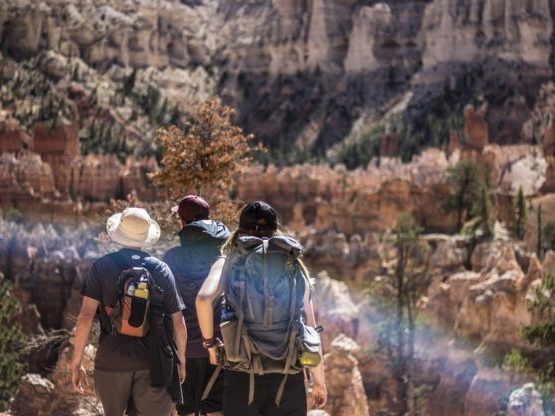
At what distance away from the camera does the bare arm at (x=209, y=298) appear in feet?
25.5

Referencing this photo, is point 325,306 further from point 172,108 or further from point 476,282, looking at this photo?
point 172,108

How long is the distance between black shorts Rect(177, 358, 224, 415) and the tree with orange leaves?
277 inches

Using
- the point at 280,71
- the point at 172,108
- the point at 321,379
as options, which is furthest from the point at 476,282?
the point at 280,71

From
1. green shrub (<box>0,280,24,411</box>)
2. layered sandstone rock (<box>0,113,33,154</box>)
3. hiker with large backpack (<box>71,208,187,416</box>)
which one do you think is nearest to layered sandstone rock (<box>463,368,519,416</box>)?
green shrub (<box>0,280,24,411</box>)

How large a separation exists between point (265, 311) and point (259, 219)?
2.17 ft

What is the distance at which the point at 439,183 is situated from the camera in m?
59.5

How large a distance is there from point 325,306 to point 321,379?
831 inches

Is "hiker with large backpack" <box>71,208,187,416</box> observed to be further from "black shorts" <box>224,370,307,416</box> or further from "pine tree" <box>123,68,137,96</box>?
"pine tree" <box>123,68,137,96</box>

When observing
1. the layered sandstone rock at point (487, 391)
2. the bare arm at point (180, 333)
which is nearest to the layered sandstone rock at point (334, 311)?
the layered sandstone rock at point (487, 391)

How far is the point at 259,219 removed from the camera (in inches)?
313

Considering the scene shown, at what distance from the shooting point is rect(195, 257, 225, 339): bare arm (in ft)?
25.5

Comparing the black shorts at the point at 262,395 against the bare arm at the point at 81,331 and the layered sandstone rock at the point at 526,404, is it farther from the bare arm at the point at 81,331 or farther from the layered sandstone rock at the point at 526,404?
the layered sandstone rock at the point at 526,404

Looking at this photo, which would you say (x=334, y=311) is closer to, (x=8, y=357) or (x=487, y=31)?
(x=8, y=357)

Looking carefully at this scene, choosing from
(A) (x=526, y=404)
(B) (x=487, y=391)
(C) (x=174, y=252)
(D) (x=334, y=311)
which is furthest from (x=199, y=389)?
(D) (x=334, y=311)
